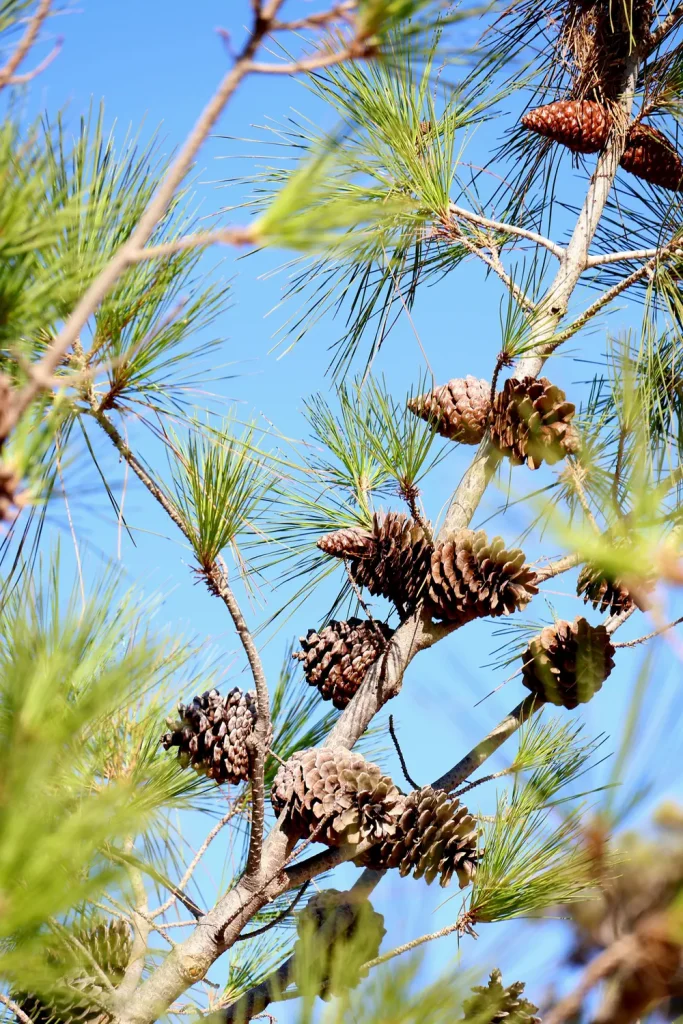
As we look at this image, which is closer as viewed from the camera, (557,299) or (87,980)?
(87,980)

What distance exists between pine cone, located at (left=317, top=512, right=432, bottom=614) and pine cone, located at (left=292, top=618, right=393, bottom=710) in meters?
0.05

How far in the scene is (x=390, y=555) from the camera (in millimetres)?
1247

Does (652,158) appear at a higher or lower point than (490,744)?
higher

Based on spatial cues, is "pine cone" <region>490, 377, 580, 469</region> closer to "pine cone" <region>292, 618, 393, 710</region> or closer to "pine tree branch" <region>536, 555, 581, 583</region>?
"pine tree branch" <region>536, 555, 581, 583</region>

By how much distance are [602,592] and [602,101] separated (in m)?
0.73

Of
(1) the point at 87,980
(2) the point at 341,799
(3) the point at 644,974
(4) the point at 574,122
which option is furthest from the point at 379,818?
(4) the point at 574,122

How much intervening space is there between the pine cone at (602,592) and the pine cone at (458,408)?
23cm

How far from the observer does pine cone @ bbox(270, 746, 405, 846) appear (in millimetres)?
1099

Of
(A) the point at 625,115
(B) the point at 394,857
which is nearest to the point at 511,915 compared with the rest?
(B) the point at 394,857

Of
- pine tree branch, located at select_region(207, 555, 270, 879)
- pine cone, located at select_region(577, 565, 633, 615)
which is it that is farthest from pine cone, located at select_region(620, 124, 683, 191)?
pine tree branch, located at select_region(207, 555, 270, 879)

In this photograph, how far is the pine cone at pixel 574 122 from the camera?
4.80 feet

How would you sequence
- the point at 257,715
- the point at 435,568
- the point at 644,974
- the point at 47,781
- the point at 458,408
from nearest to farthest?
the point at 644,974, the point at 47,781, the point at 257,715, the point at 435,568, the point at 458,408

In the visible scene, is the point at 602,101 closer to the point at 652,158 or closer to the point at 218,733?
the point at 652,158

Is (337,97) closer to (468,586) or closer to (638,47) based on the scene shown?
(638,47)
